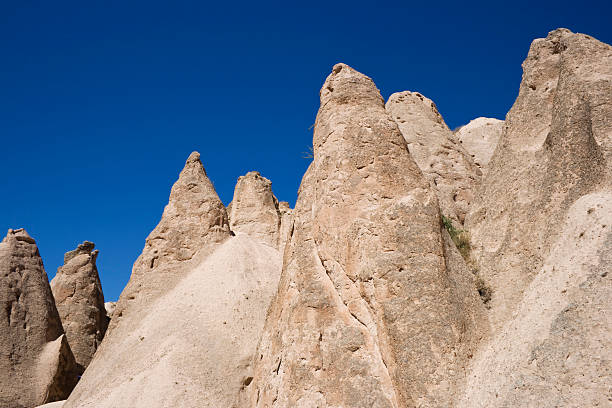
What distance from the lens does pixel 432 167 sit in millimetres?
18547

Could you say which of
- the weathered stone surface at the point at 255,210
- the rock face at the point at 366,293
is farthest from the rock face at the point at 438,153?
the weathered stone surface at the point at 255,210

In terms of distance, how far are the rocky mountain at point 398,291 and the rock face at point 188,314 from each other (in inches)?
2.5

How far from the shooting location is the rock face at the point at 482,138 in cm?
2289

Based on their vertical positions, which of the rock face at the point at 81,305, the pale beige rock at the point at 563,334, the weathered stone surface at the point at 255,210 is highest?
the weathered stone surface at the point at 255,210

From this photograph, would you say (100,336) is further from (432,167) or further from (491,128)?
(491,128)

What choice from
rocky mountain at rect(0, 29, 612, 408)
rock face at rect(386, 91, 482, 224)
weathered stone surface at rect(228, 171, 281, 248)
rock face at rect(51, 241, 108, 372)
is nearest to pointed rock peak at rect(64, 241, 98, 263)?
rock face at rect(51, 241, 108, 372)

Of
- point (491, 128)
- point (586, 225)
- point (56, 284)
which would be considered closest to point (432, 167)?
point (491, 128)

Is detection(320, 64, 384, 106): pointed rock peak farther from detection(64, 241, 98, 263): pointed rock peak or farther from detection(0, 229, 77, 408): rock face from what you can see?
A: detection(64, 241, 98, 263): pointed rock peak

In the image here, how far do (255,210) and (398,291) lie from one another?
19.6m

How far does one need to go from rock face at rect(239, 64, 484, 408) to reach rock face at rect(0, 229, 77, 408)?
10418mm

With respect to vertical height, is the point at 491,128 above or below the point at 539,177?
above

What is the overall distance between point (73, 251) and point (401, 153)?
71.0ft

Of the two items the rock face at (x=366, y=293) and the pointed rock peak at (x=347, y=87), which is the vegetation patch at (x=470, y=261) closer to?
the rock face at (x=366, y=293)

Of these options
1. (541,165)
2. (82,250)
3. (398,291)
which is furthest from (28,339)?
(541,165)
